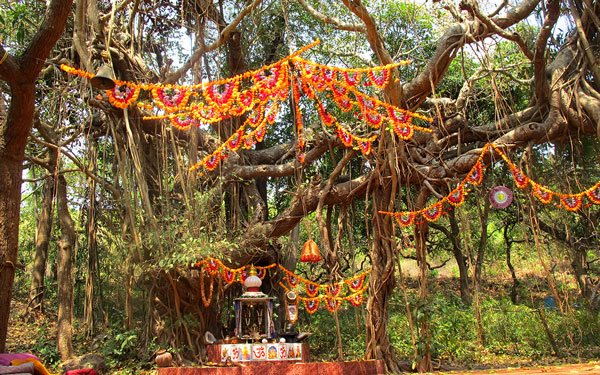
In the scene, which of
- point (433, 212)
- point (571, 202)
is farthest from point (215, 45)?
point (571, 202)

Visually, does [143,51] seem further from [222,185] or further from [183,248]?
[183,248]

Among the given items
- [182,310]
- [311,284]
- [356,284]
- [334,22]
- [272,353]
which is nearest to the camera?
[334,22]

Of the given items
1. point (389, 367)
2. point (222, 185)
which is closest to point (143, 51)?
point (222, 185)

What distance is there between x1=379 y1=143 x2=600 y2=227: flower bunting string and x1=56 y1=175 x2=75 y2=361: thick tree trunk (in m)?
3.62

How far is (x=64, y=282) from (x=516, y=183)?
496cm

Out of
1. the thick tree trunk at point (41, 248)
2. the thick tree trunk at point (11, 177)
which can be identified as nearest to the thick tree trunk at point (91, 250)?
the thick tree trunk at point (41, 248)

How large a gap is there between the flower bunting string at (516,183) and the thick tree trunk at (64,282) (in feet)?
11.9

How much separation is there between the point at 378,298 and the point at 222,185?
2227mm

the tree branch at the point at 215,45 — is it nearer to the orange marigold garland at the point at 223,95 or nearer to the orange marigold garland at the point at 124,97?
the orange marigold garland at the point at 223,95

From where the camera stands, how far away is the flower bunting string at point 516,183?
15.7ft

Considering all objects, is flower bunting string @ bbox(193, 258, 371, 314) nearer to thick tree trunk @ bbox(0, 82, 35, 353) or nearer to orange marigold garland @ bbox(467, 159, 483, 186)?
orange marigold garland @ bbox(467, 159, 483, 186)

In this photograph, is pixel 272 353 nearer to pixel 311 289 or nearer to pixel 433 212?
pixel 311 289

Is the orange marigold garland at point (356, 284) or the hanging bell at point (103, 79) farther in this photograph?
the orange marigold garland at point (356, 284)

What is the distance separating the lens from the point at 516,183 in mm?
4840
